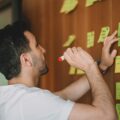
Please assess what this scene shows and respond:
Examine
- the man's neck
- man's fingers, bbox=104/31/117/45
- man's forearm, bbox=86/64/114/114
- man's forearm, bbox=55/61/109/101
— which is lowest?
man's forearm, bbox=55/61/109/101

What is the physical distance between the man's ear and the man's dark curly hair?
13 millimetres

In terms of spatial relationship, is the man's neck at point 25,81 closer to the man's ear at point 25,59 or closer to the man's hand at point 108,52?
the man's ear at point 25,59

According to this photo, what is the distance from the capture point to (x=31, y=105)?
1.33 metres

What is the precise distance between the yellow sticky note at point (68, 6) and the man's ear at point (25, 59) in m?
0.39

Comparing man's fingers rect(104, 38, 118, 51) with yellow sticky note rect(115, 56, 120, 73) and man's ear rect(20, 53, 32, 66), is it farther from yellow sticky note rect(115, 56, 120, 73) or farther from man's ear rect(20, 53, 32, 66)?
man's ear rect(20, 53, 32, 66)

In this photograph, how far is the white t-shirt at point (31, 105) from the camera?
1.30 meters

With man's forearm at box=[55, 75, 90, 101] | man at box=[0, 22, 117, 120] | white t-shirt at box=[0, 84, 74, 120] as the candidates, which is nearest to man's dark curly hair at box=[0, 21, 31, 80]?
man at box=[0, 22, 117, 120]

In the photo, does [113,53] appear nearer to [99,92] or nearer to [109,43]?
[109,43]

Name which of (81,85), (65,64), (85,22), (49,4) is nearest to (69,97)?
(81,85)

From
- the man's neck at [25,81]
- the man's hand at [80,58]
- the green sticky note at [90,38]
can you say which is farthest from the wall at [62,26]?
the man's neck at [25,81]

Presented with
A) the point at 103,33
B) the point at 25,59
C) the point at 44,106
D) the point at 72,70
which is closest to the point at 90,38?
the point at 103,33

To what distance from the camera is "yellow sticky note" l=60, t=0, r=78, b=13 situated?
1776 mm

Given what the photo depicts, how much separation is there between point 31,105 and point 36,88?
0.33 ft

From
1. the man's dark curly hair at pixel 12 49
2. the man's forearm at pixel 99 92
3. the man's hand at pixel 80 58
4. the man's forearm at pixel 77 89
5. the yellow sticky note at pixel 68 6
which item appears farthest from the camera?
the yellow sticky note at pixel 68 6
